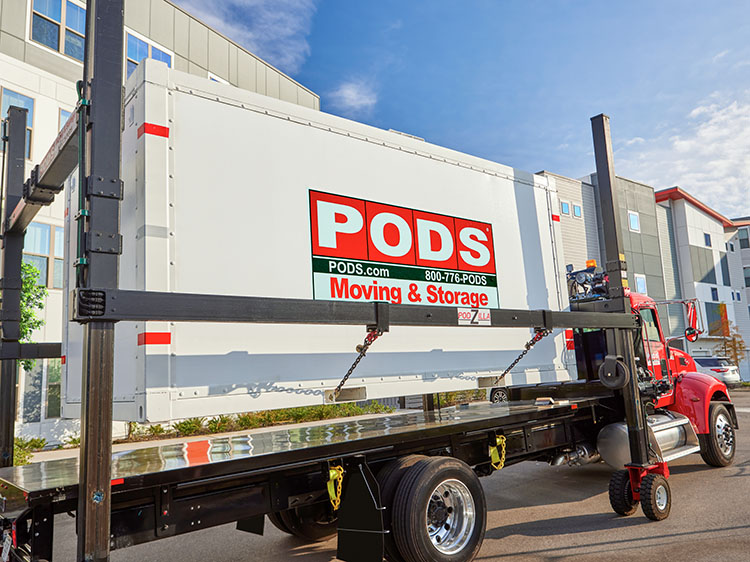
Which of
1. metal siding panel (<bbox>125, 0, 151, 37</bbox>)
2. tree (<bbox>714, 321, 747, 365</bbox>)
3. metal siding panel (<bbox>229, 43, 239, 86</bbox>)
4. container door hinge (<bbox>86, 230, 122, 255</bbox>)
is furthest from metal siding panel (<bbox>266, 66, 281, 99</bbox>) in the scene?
tree (<bbox>714, 321, 747, 365</bbox>)

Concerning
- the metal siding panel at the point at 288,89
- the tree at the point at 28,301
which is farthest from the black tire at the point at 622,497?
the metal siding panel at the point at 288,89

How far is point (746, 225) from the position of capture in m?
43.7

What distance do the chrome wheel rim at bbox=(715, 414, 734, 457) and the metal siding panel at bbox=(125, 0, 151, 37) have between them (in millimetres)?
17868

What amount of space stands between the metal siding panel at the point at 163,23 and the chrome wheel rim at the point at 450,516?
18.1m

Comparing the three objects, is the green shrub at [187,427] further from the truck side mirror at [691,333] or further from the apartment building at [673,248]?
the apartment building at [673,248]

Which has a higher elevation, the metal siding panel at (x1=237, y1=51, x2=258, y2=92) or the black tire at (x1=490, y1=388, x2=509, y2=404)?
the metal siding panel at (x1=237, y1=51, x2=258, y2=92)

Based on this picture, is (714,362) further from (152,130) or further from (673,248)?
(152,130)

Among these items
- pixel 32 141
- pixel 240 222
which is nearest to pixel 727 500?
pixel 240 222

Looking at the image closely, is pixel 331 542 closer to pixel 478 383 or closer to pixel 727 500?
pixel 478 383

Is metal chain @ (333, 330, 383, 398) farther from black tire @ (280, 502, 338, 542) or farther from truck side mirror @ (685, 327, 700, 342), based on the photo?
truck side mirror @ (685, 327, 700, 342)

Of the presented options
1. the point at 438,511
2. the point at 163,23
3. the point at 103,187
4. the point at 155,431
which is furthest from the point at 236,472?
the point at 163,23

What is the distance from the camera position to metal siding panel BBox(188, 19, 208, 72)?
771 inches

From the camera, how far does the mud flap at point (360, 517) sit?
4219 mm

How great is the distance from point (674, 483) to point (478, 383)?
387 cm
